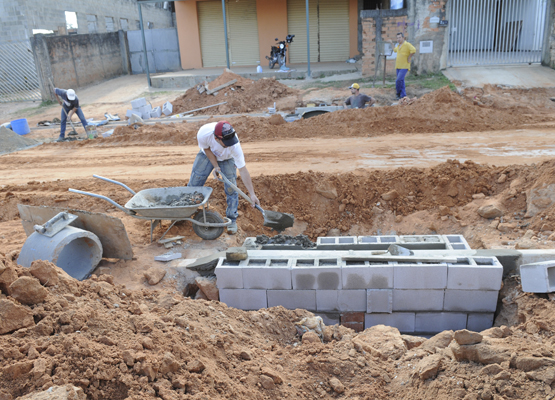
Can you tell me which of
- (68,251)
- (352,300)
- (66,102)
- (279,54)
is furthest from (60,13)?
(352,300)

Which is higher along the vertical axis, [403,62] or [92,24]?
[92,24]

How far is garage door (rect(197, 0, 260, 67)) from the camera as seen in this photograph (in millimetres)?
21766

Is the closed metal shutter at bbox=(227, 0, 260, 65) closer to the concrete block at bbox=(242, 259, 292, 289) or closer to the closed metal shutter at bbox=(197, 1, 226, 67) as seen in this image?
the closed metal shutter at bbox=(197, 1, 226, 67)

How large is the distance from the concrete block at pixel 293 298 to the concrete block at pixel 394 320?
63 cm

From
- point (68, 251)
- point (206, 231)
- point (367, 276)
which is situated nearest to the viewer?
point (367, 276)

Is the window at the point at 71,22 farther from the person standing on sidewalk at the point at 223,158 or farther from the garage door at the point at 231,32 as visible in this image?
the person standing on sidewalk at the point at 223,158

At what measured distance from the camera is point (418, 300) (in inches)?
187

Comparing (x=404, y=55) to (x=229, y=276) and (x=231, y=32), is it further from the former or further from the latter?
(x=231, y=32)

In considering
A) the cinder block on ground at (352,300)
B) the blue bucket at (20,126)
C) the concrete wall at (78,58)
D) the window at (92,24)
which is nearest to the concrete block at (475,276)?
the cinder block on ground at (352,300)

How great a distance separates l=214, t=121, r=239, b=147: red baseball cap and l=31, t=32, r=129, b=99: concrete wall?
1575 centimetres

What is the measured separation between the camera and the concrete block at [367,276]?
15.4 feet

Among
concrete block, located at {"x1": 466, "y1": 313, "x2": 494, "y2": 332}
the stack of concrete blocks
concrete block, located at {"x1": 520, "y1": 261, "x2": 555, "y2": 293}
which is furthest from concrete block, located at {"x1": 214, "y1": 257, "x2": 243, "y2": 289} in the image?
concrete block, located at {"x1": 520, "y1": 261, "x2": 555, "y2": 293}

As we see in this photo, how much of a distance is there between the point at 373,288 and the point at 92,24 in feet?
81.3

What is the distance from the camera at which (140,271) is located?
17.8 feet
